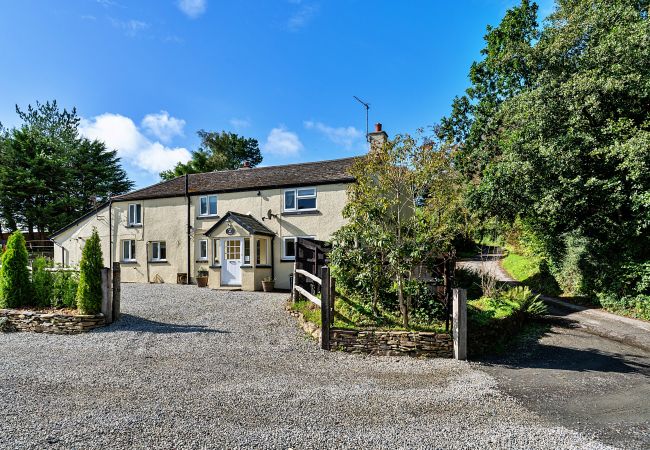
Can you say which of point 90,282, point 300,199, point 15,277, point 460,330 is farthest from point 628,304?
point 15,277

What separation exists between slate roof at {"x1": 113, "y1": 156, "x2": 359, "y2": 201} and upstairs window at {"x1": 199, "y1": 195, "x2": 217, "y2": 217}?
0.38m

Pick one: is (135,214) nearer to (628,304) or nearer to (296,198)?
(296,198)

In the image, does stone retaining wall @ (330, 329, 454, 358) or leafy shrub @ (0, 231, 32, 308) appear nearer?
stone retaining wall @ (330, 329, 454, 358)

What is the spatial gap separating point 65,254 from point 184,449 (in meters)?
25.7

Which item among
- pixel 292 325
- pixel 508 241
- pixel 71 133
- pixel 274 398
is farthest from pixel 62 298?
pixel 71 133

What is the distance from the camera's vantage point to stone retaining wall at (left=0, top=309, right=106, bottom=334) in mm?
9453

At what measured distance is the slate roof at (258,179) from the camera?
60.1 ft

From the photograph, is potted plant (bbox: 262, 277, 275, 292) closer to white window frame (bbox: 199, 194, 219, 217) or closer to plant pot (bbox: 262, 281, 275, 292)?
plant pot (bbox: 262, 281, 275, 292)

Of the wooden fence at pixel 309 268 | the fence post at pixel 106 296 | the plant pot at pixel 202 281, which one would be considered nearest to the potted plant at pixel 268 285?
the plant pot at pixel 202 281

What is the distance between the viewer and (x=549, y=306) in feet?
44.6

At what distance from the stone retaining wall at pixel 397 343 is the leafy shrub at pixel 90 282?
6.86 meters

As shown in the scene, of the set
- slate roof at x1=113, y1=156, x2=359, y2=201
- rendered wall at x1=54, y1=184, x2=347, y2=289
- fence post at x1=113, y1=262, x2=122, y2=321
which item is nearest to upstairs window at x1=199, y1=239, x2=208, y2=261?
rendered wall at x1=54, y1=184, x2=347, y2=289

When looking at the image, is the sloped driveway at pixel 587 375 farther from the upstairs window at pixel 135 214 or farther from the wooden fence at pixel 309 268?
the upstairs window at pixel 135 214

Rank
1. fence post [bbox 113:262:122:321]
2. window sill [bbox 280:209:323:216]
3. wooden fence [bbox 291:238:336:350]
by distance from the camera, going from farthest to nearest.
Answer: window sill [bbox 280:209:323:216]
wooden fence [bbox 291:238:336:350]
fence post [bbox 113:262:122:321]
